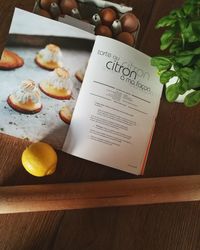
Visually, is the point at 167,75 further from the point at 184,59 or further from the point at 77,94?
the point at 77,94

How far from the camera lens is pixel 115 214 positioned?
0.61m

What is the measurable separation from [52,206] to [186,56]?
0.34 m

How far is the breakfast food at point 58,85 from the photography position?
2.08 ft

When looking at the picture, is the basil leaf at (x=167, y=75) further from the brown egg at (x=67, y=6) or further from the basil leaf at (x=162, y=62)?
the brown egg at (x=67, y=6)

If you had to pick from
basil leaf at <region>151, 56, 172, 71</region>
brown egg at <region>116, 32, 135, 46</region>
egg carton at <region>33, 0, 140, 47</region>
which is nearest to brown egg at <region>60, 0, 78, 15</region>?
egg carton at <region>33, 0, 140, 47</region>

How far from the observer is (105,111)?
0.63m

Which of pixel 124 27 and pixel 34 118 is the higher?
pixel 124 27

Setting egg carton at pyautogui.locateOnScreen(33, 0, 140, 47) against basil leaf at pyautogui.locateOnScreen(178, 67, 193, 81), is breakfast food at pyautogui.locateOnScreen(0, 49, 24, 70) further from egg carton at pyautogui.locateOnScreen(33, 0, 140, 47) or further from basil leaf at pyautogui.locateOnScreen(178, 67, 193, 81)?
basil leaf at pyautogui.locateOnScreen(178, 67, 193, 81)

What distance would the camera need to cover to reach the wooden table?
58 centimetres

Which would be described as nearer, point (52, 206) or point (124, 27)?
point (52, 206)

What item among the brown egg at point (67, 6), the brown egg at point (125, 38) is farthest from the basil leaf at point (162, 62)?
the brown egg at point (67, 6)

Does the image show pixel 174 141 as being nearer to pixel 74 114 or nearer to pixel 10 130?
pixel 74 114

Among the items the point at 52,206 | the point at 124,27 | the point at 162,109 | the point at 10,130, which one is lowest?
the point at 52,206

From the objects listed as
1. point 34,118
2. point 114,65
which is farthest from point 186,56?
point 34,118
